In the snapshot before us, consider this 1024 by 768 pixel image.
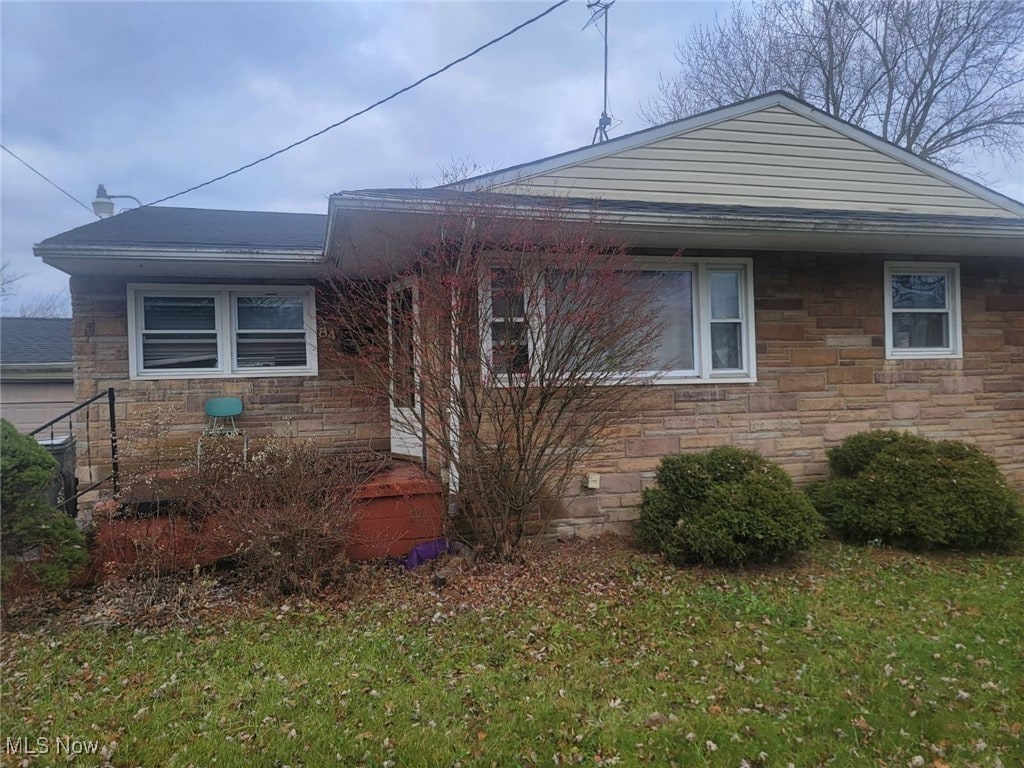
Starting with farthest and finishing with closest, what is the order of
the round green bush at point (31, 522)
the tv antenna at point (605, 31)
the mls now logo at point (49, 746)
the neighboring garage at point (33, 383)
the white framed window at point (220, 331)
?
the neighboring garage at point (33, 383) → the tv antenna at point (605, 31) → the white framed window at point (220, 331) → the round green bush at point (31, 522) → the mls now logo at point (49, 746)

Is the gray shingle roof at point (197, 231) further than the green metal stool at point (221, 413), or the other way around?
the green metal stool at point (221, 413)

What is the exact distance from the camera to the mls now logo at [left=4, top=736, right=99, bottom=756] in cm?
243

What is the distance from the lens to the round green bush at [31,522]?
12.1ft

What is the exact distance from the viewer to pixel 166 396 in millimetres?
6484

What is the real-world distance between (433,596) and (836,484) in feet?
13.1

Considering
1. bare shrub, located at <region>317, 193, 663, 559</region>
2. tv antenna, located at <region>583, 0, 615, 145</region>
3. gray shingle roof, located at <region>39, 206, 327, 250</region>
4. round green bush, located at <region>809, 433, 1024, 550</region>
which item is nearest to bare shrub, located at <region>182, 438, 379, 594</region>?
bare shrub, located at <region>317, 193, 663, 559</region>

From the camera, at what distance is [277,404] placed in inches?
271

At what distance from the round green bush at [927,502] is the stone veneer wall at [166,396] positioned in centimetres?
469

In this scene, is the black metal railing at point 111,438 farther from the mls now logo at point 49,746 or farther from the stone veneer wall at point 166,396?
the mls now logo at point 49,746

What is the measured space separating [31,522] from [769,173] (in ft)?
24.9

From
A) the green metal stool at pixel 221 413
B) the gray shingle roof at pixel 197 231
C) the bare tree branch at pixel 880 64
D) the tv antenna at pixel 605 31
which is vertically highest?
the bare tree branch at pixel 880 64

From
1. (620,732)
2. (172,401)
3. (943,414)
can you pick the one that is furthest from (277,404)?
(943,414)

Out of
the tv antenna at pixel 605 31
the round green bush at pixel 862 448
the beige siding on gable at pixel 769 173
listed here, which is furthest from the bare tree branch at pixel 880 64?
the round green bush at pixel 862 448

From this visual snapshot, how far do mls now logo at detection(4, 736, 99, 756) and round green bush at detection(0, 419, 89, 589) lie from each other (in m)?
1.54
